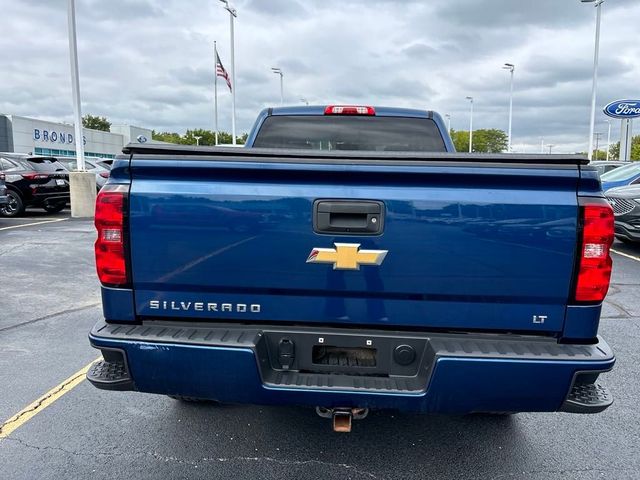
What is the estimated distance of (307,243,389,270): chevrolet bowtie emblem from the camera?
221cm

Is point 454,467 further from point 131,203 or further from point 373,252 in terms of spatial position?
point 131,203

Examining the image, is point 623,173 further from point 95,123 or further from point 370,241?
point 95,123

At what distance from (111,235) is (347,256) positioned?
1100 mm

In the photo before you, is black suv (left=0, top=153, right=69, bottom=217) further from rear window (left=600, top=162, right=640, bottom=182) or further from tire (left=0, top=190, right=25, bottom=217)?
rear window (left=600, top=162, right=640, bottom=182)

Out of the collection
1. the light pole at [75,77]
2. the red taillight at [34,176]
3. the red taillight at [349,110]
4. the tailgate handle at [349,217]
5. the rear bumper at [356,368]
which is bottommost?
the rear bumper at [356,368]

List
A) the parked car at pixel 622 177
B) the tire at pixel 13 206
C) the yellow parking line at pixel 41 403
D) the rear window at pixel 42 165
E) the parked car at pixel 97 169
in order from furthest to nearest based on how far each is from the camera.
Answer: the parked car at pixel 97 169 < the rear window at pixel 42 165 < the tire at pixel 13 206 < the parked car at pixel 622 177 < the yellow parking line at pixel 41 403

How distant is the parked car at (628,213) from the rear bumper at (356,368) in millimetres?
7926

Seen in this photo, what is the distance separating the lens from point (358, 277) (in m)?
2.23

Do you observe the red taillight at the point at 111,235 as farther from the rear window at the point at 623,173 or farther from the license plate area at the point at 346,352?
the rear window at the point at 623,173

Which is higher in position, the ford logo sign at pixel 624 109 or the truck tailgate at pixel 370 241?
the ford logo sign at pixel 624 109

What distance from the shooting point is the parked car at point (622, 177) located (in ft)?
40.6

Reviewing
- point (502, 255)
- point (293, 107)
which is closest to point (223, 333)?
point (502, 255)

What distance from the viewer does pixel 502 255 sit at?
219cm

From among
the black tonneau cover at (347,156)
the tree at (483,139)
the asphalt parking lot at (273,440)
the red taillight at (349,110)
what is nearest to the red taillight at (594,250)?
the black tonneau cover at (347,156)
